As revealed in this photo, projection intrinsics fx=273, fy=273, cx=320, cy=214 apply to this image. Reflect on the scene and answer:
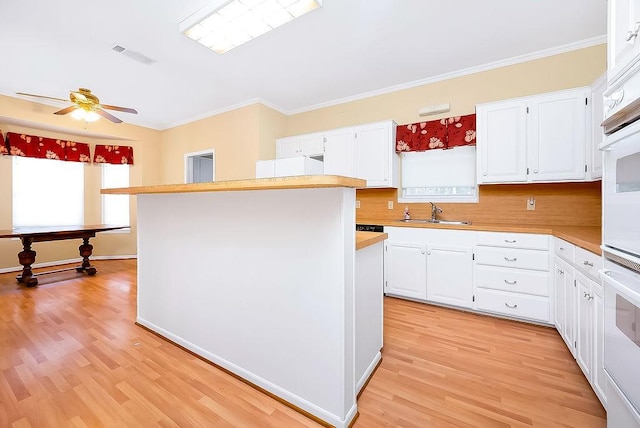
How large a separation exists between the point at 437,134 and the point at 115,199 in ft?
19.4

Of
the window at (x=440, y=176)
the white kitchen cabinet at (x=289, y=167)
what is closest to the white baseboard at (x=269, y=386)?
the white kitchen cabinet at (x=289, y=167)

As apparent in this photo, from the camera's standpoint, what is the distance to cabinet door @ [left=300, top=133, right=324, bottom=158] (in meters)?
3.94

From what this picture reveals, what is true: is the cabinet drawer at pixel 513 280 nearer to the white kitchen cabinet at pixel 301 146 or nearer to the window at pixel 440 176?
the window at pixel 440 176

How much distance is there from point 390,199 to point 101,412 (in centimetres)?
339

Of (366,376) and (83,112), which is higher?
(83,112)

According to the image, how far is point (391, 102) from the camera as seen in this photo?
3.77m

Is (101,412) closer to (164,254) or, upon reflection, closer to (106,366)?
(106,366)

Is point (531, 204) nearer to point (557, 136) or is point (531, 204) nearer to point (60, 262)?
point (557, 136)

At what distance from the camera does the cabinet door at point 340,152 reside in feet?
12.1

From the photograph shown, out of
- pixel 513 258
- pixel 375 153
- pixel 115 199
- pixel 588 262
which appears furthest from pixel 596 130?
pixel 115 199

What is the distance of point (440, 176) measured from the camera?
3.46 meters

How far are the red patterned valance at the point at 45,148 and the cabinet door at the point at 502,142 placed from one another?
6404mm

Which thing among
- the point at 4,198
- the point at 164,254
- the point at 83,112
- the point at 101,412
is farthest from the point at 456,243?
the point at 4,198

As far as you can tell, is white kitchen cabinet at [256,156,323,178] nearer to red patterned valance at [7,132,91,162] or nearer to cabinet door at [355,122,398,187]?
cabinet door at [355,122,398,187]
